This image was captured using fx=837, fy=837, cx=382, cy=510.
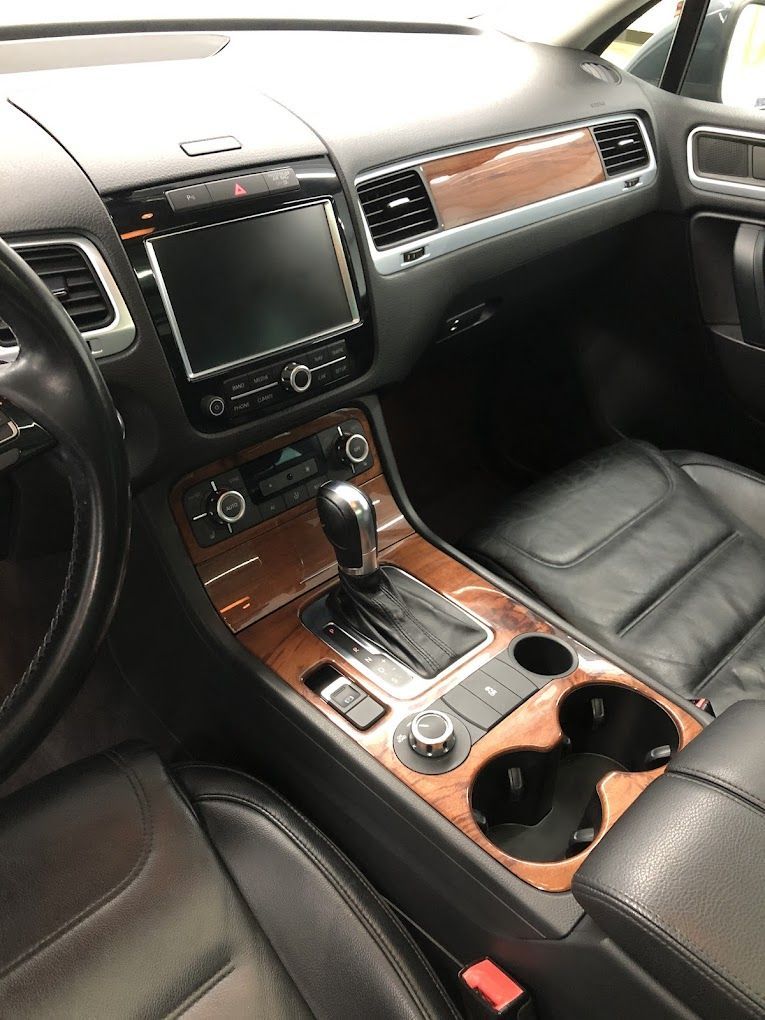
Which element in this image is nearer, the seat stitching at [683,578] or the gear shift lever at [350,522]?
the gear shift lever at [350,522]

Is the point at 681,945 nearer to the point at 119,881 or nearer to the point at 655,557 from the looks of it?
the point at 119,881

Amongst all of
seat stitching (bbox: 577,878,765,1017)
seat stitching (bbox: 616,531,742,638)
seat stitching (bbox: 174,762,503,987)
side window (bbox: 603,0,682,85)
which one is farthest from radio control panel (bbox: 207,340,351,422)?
side window (bbox: 603,0,682,85)

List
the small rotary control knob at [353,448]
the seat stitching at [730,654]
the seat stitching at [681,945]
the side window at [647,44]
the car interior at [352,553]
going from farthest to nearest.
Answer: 1. the side window at [647,44]
2. the small rotary control knob at [353,448]
3. the seat stitching at [730,654]
4. the car interior at [352,553]
5. the seat stitching at [681,945]

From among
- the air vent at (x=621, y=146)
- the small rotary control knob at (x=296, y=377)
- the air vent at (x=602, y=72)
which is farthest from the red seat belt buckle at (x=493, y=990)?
the air vent at (x=602, y=72)

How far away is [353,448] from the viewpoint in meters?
1.14

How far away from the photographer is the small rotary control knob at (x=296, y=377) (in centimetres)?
97

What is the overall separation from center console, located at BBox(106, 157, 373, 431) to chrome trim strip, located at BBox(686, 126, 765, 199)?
815 mm

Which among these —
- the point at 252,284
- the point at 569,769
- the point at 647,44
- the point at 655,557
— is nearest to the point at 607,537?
the point at 655,557

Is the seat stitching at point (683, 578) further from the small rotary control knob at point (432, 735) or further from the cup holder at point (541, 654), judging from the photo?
the small rotary control knob at point (432, 735)

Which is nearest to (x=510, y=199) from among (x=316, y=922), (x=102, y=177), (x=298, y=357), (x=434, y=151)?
(x=434, y=151)

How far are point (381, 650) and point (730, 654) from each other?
438 mm

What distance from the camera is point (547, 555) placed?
3.75ft

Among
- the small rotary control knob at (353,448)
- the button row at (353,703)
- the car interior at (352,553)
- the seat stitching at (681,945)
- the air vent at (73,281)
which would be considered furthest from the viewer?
the small rotary control knob at (353,448)

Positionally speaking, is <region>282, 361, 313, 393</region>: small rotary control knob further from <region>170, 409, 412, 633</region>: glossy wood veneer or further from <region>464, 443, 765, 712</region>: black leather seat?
<region>464, 443, 765, 712</region>: black leather seat
